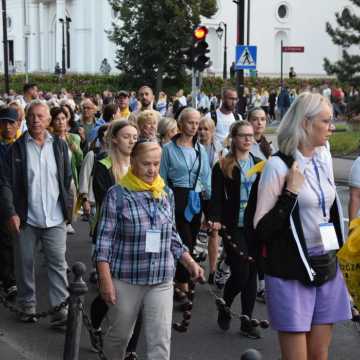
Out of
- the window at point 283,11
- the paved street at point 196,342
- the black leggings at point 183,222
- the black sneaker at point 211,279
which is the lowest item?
the paved street at point 196,342

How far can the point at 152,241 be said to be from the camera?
16.2 ft

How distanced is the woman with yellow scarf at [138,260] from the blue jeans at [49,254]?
2.24 meters

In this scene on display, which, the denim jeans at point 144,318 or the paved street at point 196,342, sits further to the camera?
the paved street at point 196,342

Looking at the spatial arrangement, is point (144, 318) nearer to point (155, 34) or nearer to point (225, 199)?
point (225, 199)

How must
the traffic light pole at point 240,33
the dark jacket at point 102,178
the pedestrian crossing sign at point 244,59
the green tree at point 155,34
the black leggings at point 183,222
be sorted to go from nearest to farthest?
the dark jacket at point 102,178
the black leggings at point 183,222
the pedestrian crossing sign at point 244,59
the traffic light pole at point 240,33
the green tree at point 155,34

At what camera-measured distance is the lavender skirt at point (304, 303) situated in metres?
4.38

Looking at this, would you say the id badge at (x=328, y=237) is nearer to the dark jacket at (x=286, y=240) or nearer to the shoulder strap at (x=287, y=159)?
the dark jacket at (x=286, y=240)

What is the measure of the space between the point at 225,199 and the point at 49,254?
1.63 m

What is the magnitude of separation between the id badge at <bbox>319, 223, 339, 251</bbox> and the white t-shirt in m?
6.53

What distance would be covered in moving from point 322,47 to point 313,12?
297cm

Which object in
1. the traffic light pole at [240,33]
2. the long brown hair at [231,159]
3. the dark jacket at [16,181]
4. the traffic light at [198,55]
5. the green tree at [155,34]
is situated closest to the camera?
the dark jacket at [16,181]

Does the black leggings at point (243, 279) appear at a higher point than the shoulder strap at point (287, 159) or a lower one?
lower

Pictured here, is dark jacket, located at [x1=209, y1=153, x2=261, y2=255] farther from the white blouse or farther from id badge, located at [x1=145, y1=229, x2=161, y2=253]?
the white blouse

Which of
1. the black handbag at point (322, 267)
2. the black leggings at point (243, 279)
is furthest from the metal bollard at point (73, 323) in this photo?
the black leggings at point (243, 279)
